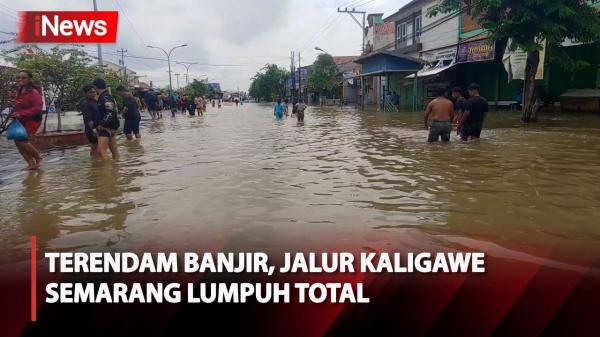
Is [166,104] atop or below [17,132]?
atop

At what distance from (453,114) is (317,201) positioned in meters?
6.08

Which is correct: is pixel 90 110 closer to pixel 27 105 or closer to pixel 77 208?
pixel 27 105

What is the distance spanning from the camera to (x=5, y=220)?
16.3ft

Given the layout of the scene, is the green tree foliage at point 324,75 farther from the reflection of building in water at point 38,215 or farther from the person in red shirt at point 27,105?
the reflection of building in water at point 38,215

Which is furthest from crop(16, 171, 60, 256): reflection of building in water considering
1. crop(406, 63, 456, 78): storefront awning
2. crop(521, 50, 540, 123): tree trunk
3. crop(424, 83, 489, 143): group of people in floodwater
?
crop(406, 63, 456, 78): storefront awning

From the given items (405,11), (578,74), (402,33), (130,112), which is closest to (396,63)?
(405,11)

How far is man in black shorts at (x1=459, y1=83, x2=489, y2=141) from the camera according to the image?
1057 cm

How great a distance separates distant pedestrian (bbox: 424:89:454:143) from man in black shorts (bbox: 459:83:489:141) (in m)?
0.54

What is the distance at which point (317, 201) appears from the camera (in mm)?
5617

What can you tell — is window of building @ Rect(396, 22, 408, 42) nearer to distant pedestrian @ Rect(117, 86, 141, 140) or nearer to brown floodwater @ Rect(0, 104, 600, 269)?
distant pedestrian @ Rect(117, 86, 141, 140)

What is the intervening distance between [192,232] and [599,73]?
21.3 meters

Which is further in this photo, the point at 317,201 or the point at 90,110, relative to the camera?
the point at 90,110

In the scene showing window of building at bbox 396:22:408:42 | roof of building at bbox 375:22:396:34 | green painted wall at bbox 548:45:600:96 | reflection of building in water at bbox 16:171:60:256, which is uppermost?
roof of building at bbox 375:22:396:34

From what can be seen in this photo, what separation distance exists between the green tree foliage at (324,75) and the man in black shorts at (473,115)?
44943mm
